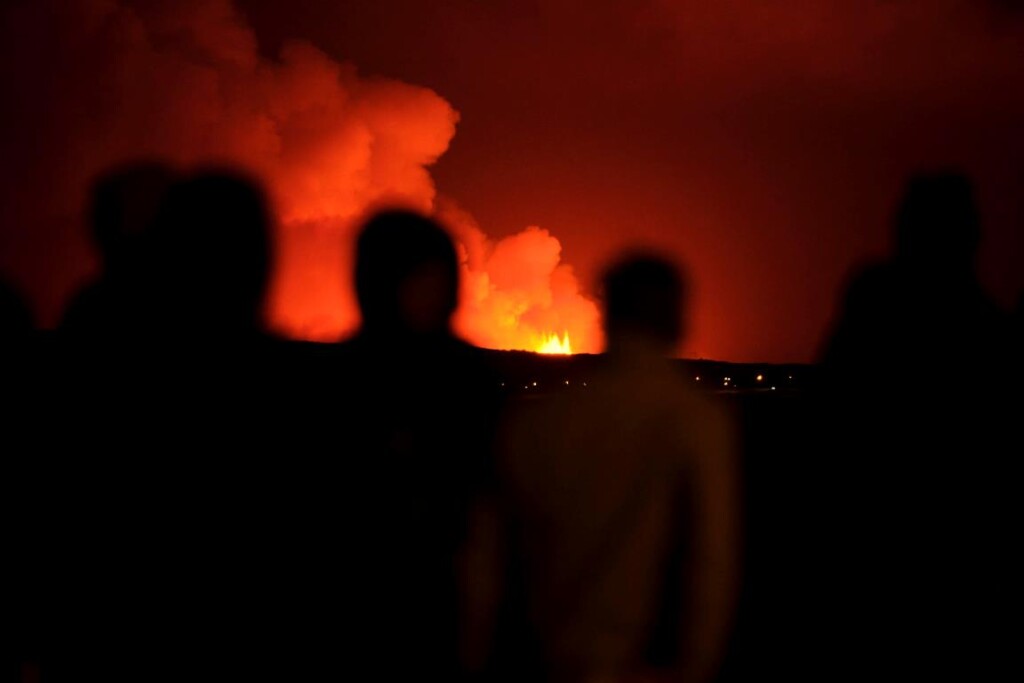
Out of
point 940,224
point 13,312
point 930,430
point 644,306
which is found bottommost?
point 930,430

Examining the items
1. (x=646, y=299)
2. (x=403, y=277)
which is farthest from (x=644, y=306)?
(x=403, y=277)

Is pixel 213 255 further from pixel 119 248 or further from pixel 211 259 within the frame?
pixel 119 248

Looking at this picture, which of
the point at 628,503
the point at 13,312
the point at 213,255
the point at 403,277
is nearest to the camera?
the point at 628,503

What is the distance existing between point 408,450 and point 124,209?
123cm

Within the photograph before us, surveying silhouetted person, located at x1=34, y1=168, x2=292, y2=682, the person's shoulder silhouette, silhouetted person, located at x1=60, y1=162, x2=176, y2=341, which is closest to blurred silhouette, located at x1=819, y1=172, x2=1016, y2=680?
the person's shoulder silhouette

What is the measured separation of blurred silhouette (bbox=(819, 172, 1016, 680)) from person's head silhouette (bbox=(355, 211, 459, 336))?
59.8 inches

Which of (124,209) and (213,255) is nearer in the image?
(213,255)

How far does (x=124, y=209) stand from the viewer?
2059mm

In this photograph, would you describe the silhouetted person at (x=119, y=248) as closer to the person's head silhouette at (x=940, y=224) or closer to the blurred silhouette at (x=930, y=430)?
the blurred silhouette at (x=930, y=430)

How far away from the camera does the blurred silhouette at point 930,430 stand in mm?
2256

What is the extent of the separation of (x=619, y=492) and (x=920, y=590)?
1.49 metres

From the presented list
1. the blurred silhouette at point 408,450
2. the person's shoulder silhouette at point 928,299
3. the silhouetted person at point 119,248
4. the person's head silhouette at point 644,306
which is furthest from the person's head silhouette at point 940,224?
the silhouetted person at point 119,248

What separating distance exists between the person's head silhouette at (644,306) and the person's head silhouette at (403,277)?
56 cm

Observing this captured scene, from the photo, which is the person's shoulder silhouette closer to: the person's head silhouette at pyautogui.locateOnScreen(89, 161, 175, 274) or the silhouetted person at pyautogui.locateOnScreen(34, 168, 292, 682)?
the silhouetted person at pyautogui.locateOnScreen(34, 168, 292, 682)
